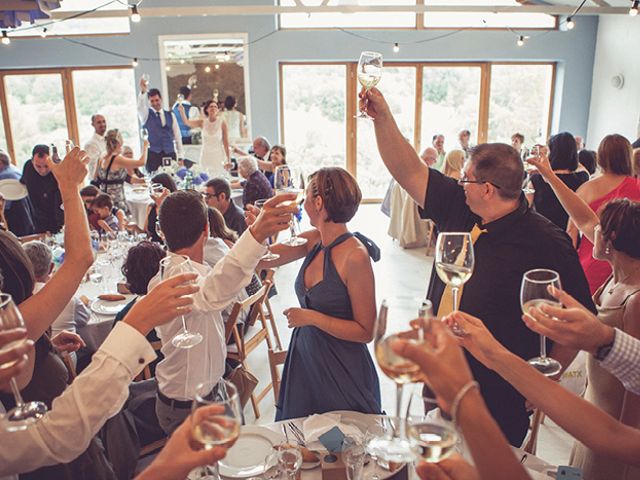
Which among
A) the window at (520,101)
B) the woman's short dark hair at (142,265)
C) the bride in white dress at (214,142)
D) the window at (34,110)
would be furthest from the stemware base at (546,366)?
the window at (34,110)

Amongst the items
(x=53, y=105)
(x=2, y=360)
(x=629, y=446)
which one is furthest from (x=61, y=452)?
(x=53, y=105)

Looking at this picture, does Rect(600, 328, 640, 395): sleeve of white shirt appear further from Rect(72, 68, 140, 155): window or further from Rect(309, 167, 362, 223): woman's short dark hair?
Rect(72, 68, 140, 155): window

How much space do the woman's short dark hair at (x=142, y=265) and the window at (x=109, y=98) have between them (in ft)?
26.5

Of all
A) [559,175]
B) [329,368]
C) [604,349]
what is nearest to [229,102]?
[559,175]

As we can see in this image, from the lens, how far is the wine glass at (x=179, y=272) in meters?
1.85

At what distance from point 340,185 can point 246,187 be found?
307cm

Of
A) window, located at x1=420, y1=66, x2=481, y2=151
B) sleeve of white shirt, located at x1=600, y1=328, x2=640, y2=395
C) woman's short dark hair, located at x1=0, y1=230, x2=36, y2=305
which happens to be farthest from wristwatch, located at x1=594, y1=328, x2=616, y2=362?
window, located at x1=420, y1=66, x2=481, y2=151

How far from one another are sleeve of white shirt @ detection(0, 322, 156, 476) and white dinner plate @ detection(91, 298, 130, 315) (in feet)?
6.61

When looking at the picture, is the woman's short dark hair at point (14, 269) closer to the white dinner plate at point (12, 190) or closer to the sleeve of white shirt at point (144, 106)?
the white dinner plate at point (12, 190)

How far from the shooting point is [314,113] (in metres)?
10.4

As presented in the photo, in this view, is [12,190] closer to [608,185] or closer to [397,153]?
[397,153]

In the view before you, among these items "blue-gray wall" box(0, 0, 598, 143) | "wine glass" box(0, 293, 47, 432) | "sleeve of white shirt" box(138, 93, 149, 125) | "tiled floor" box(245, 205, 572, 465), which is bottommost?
"tiled floor" box(245, 205, 572, 465)

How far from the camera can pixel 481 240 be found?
2100 millimetres

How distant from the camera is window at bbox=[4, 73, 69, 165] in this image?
1011cm
